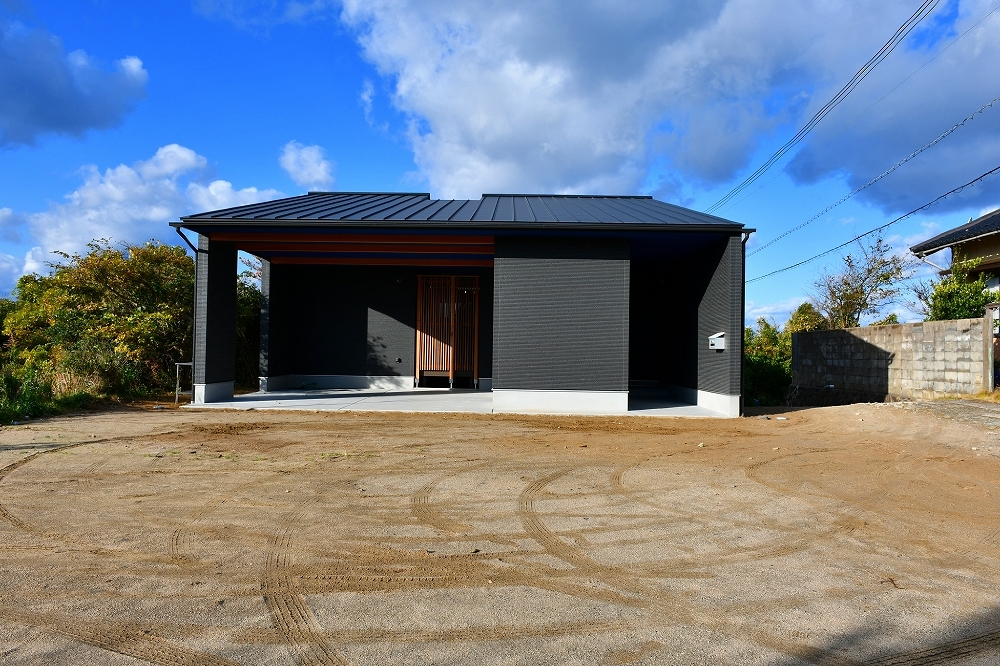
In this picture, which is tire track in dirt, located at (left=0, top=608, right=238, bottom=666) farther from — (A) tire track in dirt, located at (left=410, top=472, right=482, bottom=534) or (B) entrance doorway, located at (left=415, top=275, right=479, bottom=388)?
(B) entrance doorway, located at (left=415, top=275, right=479, bottom=388)

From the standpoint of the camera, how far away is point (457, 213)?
476 inches

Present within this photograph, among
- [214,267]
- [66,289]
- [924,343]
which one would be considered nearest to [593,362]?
[924,343]

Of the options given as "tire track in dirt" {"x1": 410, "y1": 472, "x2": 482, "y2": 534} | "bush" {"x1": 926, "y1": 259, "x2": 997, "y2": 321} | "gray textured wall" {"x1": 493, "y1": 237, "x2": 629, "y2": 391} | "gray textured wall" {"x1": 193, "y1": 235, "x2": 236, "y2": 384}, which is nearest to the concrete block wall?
"bush" {"x1": 926, "y1": 259, "x2": 997, "y2": 321}

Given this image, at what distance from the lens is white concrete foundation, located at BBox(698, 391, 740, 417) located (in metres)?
10.8

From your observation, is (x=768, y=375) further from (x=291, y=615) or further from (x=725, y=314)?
(x=291, y=615)

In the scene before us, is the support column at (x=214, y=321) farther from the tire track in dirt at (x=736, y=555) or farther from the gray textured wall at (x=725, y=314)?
the tire track in dirt at (x=736, y=555)

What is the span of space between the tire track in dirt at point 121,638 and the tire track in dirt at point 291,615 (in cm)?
28

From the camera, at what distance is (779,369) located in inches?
739

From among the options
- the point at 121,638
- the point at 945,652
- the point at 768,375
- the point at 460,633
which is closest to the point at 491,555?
the point at 460,633

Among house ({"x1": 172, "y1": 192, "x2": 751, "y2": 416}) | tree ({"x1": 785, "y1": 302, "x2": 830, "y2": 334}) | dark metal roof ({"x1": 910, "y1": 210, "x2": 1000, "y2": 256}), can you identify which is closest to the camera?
house ({"x1": 172, "y1": 192, "x2": 751, "y2": 416})

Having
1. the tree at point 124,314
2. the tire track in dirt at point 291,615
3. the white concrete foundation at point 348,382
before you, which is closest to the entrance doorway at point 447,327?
the white concrete foundation at point 348,382

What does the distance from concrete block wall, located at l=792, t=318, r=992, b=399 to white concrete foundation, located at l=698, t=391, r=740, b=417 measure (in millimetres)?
4031

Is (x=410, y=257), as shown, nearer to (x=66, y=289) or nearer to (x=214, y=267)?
(x=214, y=267)

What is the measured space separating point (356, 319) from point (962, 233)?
1767cm
